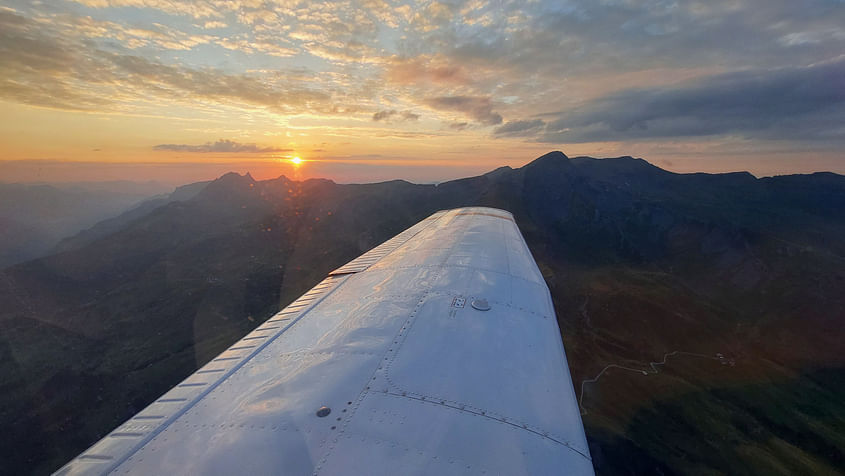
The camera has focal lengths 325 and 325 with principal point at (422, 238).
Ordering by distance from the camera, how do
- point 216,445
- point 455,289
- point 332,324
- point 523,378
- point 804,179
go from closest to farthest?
1. point 216,445
2. point 523,378
3. point 332,324
4. point 455,289
5. point 804,179

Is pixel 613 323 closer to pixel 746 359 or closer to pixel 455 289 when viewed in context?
pixel 746 359

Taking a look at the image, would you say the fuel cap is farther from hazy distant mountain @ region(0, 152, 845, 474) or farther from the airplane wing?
hazy distant mountain @ region(0, 152, 845, 474)

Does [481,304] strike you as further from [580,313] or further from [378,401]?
[580,313]

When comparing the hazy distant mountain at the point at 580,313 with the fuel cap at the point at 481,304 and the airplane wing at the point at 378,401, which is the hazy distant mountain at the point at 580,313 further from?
the airplane wing at the point at 378,401

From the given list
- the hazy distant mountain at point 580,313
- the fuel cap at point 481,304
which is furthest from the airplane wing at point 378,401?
the hazy distant mountain at point 580,313

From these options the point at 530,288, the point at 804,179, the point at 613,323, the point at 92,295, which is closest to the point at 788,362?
the point at 613,323

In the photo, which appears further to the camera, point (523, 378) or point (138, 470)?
point (523, 378)
